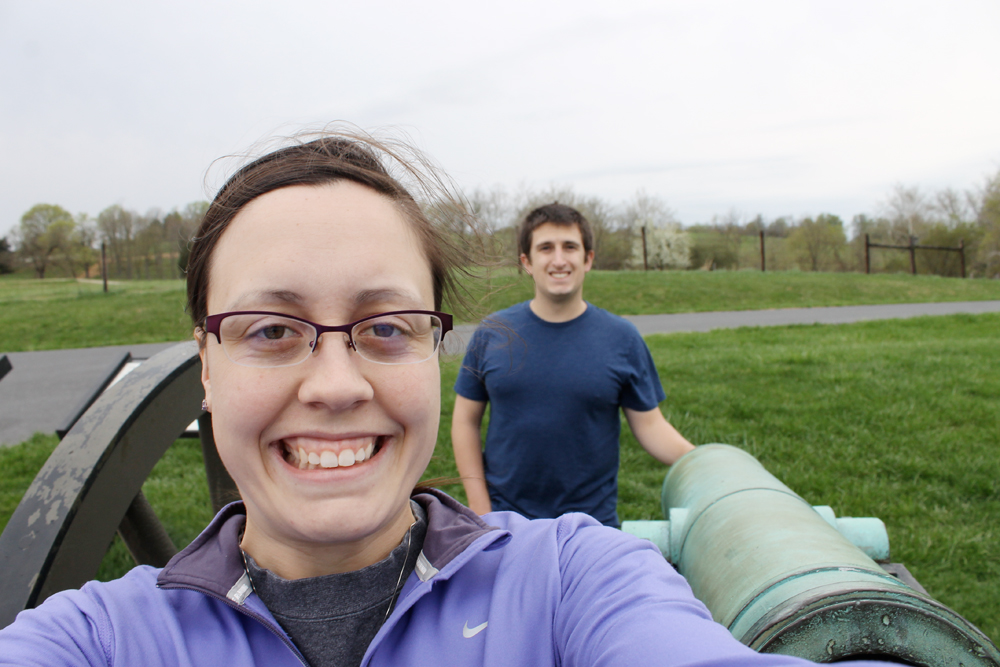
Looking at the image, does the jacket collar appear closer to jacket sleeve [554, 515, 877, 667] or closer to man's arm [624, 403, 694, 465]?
jacket sleeve [554, 515, 877, 667]

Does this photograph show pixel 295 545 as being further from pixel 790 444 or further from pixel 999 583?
pixel 790 444

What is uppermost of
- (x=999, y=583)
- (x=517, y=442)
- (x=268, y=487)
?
(x=268, y=487)

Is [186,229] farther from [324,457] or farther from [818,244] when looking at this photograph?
[818,244]

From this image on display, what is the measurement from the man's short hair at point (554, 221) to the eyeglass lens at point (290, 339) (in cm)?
239

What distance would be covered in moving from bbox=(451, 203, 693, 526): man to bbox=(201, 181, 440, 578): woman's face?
182 cm

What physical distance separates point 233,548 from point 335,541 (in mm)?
263

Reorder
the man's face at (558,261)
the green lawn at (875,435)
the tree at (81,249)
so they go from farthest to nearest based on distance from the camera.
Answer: the tree at (81,249), the green lawn at (875,435), the man's face at (558,261)

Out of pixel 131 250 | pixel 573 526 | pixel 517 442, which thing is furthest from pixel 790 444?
pixel 131 250

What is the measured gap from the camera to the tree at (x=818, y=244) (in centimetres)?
4381

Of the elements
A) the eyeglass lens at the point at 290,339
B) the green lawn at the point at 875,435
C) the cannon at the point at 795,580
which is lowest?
the green lawn at the point at 875,435

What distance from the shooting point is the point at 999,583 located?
11.9 feet

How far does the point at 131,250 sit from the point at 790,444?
48177mm

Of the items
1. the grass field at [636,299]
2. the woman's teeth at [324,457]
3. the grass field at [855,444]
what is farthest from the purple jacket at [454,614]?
the grass field at [636,299]

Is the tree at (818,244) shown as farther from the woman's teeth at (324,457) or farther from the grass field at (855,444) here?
the woman's teeth at (324,457)
